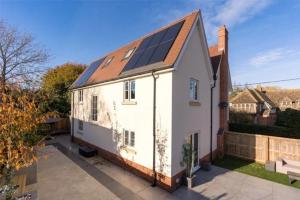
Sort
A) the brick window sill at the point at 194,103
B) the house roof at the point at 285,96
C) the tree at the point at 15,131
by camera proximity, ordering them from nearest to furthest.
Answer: the tree at the point at 15,131, the brick window sill at the point at 194,103, the house roof at the point at 285,96

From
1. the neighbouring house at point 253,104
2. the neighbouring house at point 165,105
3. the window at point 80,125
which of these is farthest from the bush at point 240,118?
the window at point 80,125

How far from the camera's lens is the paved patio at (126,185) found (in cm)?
852

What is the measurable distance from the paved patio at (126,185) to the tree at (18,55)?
14400 millimetres

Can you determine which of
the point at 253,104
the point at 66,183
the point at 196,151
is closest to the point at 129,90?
the point at 196,151

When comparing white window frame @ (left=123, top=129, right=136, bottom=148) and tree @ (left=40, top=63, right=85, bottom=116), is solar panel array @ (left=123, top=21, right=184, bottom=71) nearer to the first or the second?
white window frame @ (left=123, top=129, right=136, bottom=148)

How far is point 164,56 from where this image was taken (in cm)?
970

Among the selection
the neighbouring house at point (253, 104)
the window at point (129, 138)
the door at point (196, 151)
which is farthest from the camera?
the neighbouring house at point (253, 104)

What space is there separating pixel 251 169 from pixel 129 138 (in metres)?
8.84

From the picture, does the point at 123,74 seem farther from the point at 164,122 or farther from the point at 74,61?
the point at 74,61

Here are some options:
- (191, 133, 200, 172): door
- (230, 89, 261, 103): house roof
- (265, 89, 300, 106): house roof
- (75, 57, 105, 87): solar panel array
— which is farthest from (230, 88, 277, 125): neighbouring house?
(75, 57, 105, 87): solar panel array

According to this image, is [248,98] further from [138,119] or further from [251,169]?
[138,119]

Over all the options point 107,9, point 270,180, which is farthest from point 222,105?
point 107,9

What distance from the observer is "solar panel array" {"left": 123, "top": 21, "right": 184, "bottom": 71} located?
10.2 m

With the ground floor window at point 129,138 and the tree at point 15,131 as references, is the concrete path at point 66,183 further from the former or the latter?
Result: the tree at point 15,131
